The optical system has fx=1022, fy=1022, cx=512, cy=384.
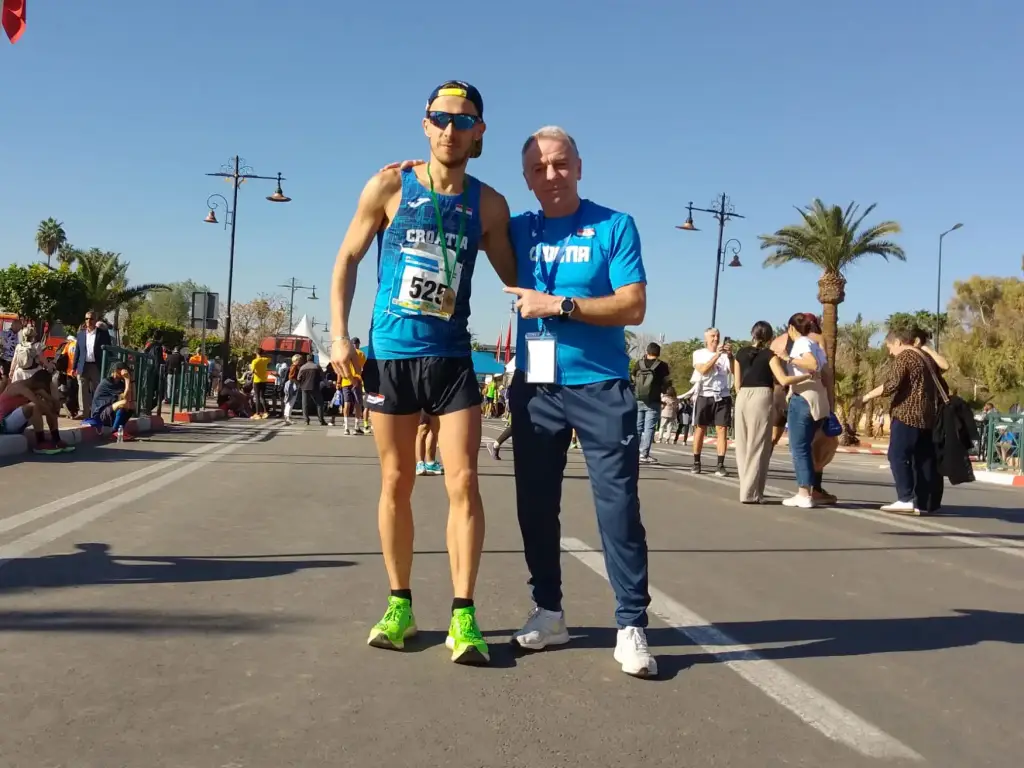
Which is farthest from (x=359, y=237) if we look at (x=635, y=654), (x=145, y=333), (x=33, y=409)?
(x=145, y=333)

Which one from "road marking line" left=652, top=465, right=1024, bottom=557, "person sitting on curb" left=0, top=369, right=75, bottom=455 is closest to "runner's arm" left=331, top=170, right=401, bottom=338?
"road marking line" left=652, top=465, right=1024, bottom=557

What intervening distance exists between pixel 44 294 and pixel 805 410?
53.4 metres

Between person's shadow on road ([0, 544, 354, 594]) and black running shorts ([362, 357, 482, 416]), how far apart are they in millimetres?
1765

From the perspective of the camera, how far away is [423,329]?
12.5ft

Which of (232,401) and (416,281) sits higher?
(416,281)

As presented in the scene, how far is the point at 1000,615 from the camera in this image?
16.2 feet

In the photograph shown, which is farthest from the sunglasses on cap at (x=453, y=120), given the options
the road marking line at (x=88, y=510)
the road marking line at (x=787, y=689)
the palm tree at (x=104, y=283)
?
the palm tree at (x=104, y=283)

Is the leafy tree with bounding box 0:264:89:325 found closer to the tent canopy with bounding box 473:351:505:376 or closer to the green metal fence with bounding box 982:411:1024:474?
the tent canopy with bounding box 473:351:505:376

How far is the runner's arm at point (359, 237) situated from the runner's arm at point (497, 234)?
1.17 ft

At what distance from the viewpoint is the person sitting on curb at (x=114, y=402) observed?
14.3m

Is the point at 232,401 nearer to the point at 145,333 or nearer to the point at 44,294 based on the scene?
the point at 44,294

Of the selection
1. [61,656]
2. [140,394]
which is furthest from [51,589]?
[140,394]

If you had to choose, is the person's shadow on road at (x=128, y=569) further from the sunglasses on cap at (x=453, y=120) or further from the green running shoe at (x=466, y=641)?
the sunglasses on cap at (x=453, y=120)

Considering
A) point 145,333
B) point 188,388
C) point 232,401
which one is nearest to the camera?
point 188,388
